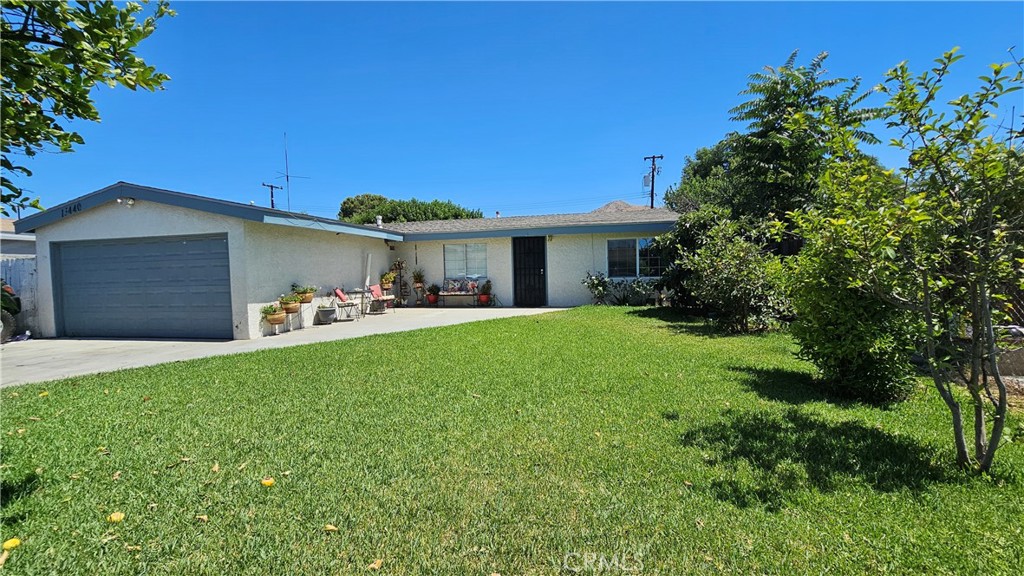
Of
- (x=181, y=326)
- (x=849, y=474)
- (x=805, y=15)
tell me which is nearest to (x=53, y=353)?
(x=181, y=326)

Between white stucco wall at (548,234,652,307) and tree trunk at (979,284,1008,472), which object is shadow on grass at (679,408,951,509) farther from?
white stucco wall at (548,234,652,307)

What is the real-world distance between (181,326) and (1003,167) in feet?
44.6

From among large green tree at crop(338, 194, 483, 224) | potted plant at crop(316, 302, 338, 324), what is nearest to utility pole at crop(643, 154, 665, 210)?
large green tree at crop(338, 194, 483, 224)

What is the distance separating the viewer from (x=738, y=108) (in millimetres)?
12250

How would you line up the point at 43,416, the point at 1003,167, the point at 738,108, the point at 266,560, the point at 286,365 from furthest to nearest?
1. the point at 738,108
2. the point at 286,365
3. the point at 43,416
4. the point at 1003,167
5. the point at 266,560

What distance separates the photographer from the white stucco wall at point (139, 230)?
998 cm

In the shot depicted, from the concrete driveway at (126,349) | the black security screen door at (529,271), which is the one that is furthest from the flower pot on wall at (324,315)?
the black security screen door at (529,271)

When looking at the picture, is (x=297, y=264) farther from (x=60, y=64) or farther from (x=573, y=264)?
(x=60, y=64)

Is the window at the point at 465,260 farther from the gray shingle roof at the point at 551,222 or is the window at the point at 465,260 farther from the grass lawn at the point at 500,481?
the grass lawn at the point at 500,481

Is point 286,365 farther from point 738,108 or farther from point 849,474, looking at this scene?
point 738,108

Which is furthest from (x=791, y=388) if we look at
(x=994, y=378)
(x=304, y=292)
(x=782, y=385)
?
(x=304, y=292)

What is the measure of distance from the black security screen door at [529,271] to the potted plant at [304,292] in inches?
282

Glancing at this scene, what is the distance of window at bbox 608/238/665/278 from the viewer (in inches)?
588

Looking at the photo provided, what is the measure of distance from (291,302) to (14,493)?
331 inches
